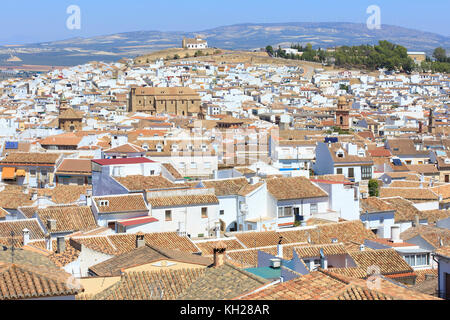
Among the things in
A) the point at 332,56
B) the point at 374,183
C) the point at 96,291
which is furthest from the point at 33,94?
the point at 96,291

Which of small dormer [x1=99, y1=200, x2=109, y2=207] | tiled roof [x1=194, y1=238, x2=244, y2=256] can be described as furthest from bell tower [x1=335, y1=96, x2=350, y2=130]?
tiled roof [x1=194, y1=238, x2=244, y2=256]

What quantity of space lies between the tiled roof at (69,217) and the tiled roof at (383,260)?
7.10 m

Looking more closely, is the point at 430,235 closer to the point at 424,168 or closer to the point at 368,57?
the point at 424,168

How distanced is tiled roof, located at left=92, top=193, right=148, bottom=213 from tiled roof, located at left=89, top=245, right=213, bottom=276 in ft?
18.2

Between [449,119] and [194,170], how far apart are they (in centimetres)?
4743

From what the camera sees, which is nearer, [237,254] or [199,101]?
[237,254]

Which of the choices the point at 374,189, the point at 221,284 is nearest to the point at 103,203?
the point at 221,284

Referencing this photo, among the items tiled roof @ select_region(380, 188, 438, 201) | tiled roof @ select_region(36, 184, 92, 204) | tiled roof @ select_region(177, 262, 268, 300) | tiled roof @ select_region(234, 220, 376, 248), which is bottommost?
tiled roof @ select_region(380, 188, 438, 201)

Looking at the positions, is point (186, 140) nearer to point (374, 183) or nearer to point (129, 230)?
point (374, 183)

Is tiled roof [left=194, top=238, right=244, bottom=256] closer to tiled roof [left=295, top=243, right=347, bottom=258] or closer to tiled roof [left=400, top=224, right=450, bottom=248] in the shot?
tiled roof [left=295, top=243, right=347, bottom=258]

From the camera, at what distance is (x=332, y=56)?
5044 inches

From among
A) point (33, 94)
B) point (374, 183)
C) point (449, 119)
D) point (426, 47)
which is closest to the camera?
point (374, 183)

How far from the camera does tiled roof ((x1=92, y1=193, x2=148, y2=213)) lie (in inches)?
733
